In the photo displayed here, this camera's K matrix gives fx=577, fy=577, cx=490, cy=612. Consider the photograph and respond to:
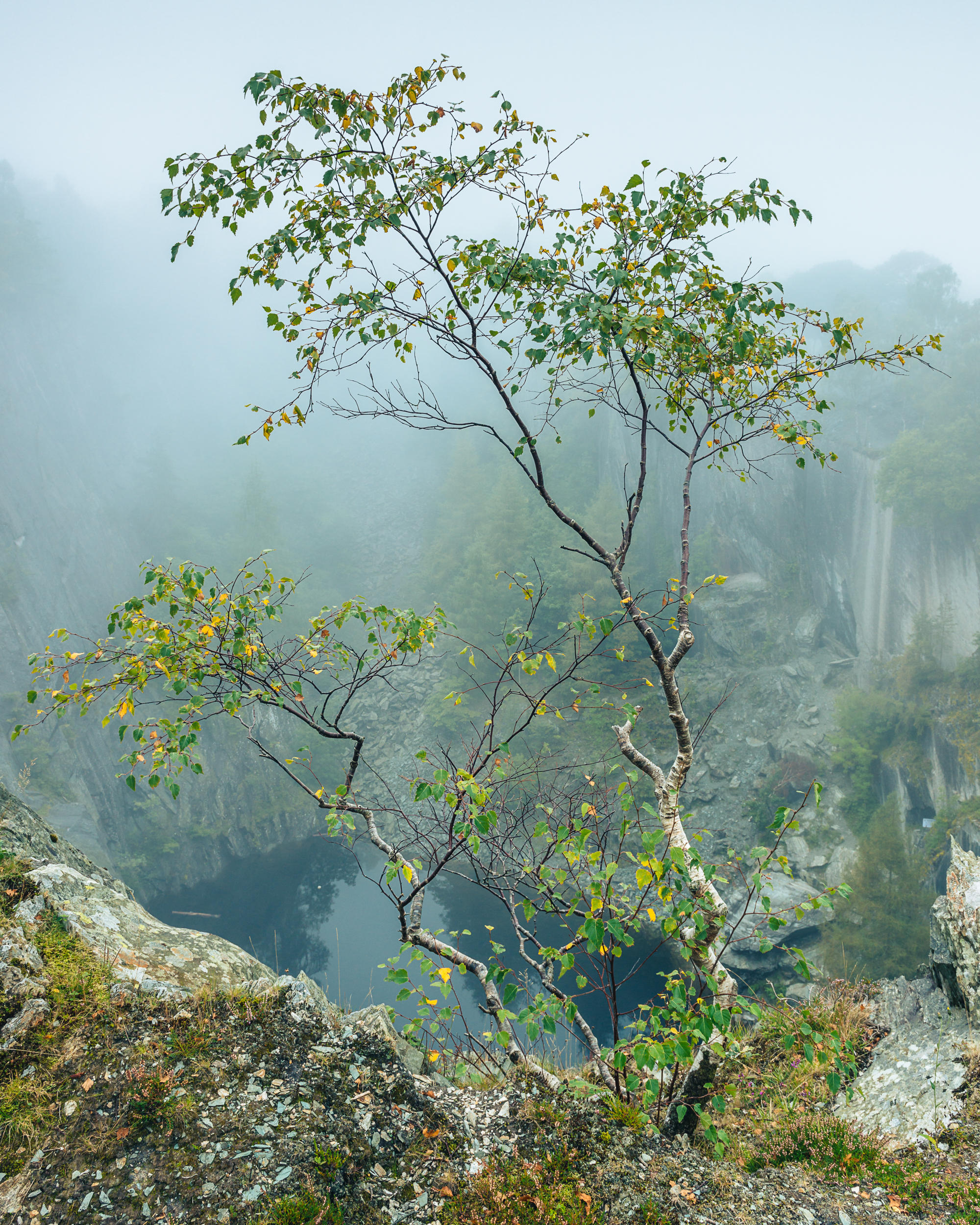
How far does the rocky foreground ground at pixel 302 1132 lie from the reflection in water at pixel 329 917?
13812 millimetres

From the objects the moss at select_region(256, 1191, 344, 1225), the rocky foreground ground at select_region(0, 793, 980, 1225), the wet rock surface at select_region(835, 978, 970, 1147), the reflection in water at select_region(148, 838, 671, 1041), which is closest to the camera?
the moss at select_region(256, 1191, 344, 1225)

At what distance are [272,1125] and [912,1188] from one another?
3.01 m

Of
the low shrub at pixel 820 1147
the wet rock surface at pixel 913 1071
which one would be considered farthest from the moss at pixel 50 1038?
the wet rock surface at pixel 913 1071

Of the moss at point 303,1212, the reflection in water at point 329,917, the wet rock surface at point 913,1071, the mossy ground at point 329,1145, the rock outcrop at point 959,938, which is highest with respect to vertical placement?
the reflection in water at point 329,917

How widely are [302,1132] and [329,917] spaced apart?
21.5m

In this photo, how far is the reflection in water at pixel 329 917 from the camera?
17.6 metres

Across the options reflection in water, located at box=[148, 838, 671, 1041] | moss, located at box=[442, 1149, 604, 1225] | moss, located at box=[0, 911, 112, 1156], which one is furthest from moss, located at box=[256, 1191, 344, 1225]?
reflection in water, located at box=[148, 838, 671, 1041]

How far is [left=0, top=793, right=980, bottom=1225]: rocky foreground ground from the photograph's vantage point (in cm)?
232

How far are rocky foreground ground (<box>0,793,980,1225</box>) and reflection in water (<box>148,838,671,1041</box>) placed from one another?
45.3 ft

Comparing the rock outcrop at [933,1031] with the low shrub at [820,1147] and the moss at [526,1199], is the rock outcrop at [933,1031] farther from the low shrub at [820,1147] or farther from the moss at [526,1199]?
the moss at [526,1199]

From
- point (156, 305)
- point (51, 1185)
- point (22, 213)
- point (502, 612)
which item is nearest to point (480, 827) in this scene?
point (51, 1185)

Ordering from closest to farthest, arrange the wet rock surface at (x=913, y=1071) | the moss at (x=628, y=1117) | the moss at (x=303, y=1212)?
the moss at (x=303, y=1212), the moss at (x=628, y=1117), the wet rock surface at (x=913, y=1071)

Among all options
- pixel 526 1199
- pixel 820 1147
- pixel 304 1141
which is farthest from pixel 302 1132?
pixel 820 1147

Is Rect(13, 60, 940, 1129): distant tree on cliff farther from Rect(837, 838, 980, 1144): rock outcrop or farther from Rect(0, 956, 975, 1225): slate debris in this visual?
Rect(837, 838, 980, 1144): rock outcrop
